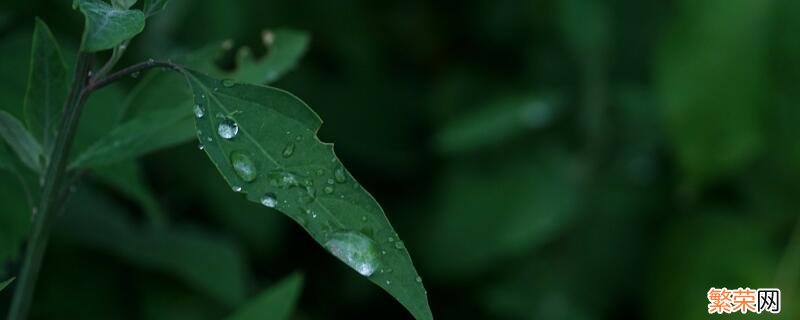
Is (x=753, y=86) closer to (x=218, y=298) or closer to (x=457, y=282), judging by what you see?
(x=457, y=282)

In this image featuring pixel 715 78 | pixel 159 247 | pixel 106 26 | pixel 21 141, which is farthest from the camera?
pixel 715 78

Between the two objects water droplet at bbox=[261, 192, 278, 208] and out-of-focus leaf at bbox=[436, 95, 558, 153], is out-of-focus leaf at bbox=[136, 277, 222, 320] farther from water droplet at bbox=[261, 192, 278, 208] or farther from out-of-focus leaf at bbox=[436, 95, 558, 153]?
water droplet at bbox=[261, 192, 278, 208]

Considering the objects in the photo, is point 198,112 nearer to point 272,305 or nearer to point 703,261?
point 272,305

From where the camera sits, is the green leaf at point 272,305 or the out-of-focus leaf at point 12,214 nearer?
the green leaf at point 272,305

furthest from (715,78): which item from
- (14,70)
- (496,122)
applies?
(14,70)

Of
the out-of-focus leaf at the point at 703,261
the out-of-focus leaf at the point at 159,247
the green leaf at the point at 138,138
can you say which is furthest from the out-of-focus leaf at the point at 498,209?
the green leaf at the point at 138,138

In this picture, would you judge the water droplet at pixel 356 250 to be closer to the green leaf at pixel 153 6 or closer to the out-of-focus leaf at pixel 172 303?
the green leaf at pixel 153 6

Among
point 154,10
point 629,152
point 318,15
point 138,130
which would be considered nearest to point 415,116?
point 318,15

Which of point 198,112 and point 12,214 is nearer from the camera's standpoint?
point 198,112
